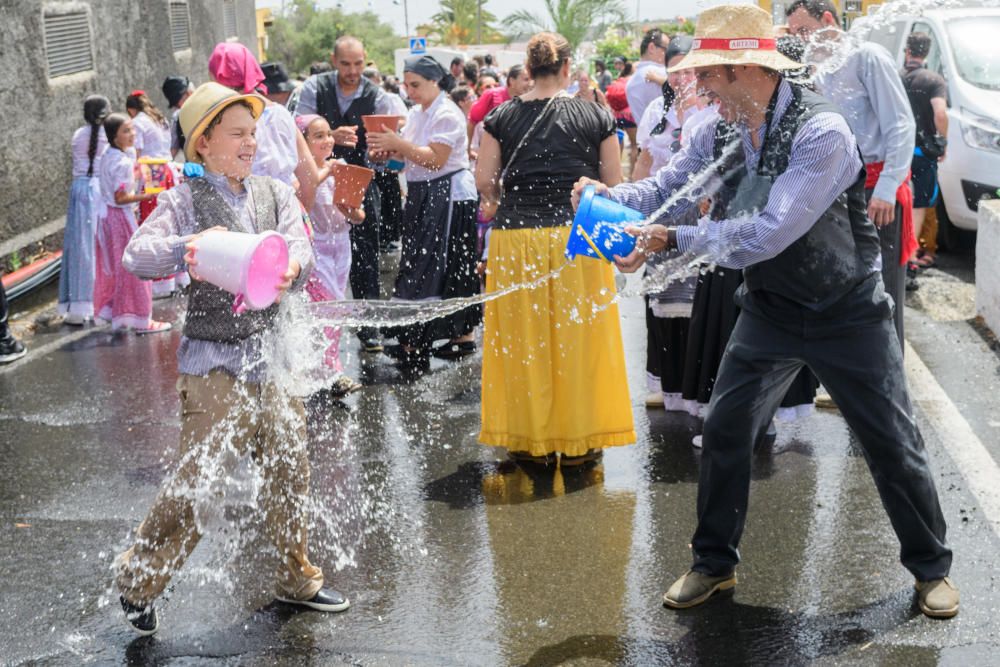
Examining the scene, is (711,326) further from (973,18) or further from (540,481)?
(973,18)

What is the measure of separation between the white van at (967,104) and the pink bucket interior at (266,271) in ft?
24.1

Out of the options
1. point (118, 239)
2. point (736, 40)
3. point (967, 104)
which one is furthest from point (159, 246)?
point (967, 104)

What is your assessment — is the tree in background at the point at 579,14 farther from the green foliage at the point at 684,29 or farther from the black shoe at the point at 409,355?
the black shoe at the point at 409,355

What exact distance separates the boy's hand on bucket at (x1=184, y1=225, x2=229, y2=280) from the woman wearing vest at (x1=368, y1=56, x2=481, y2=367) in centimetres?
393

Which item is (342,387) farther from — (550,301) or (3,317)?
(3,317)

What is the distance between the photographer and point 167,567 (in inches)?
158

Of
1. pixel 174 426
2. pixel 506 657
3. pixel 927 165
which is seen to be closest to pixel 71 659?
pixel 506 657

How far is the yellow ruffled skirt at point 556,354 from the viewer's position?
573 centimetres

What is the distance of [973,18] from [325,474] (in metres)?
8.43

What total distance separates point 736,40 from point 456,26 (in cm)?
6521

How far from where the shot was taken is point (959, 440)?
5926 millimetres

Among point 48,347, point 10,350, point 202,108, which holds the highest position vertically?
point 202,108

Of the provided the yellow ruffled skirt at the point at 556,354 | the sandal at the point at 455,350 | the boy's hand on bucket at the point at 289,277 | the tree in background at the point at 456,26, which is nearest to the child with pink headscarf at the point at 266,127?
the yellow ruffled skirt at the point at 556,354

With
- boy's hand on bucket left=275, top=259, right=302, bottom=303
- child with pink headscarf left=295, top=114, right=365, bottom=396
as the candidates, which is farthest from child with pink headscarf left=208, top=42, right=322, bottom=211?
boy's hand on bucket left=275, top=259, right=302, bottom=303
